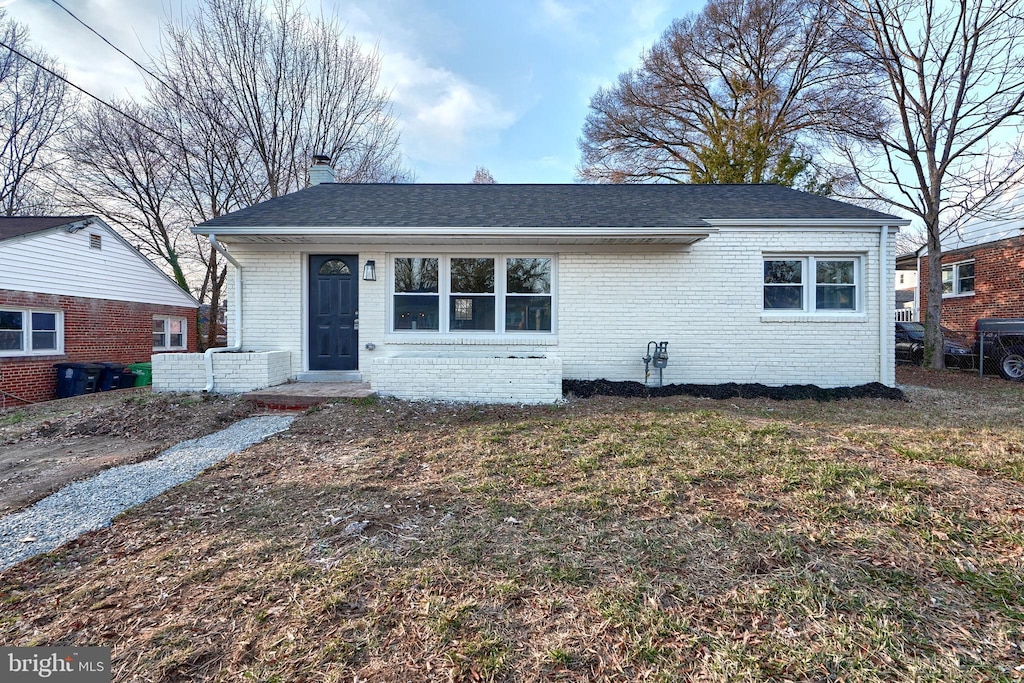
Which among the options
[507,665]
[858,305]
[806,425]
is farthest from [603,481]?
[858,305]

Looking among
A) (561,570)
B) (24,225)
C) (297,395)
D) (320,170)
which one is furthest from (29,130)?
(561,570)

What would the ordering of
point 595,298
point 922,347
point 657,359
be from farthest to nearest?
point 922,347 < point 595,298 < point 657,359

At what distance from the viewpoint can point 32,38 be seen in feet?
51.2

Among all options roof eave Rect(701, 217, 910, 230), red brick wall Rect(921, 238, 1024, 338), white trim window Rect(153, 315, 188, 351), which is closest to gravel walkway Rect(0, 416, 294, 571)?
roof eave Rect(701, 217, 910, 230)

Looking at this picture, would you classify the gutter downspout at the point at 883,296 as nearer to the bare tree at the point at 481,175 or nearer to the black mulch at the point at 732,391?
the black mulch at the point at 732,391

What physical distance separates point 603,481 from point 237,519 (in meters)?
2.74

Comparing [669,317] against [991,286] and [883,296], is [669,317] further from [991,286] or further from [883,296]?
[991,286]

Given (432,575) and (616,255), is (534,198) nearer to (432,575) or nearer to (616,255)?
(616,255)

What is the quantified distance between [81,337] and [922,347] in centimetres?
2367

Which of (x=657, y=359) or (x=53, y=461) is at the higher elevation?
(x=657, y=359)

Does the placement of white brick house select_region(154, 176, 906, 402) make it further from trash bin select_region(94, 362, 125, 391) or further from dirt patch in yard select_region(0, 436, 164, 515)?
trash bin select_region(94, 362, 125, 391)

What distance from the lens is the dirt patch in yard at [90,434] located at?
386cm

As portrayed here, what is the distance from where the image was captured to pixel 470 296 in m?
7.96

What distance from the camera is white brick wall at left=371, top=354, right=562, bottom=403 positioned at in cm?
671
